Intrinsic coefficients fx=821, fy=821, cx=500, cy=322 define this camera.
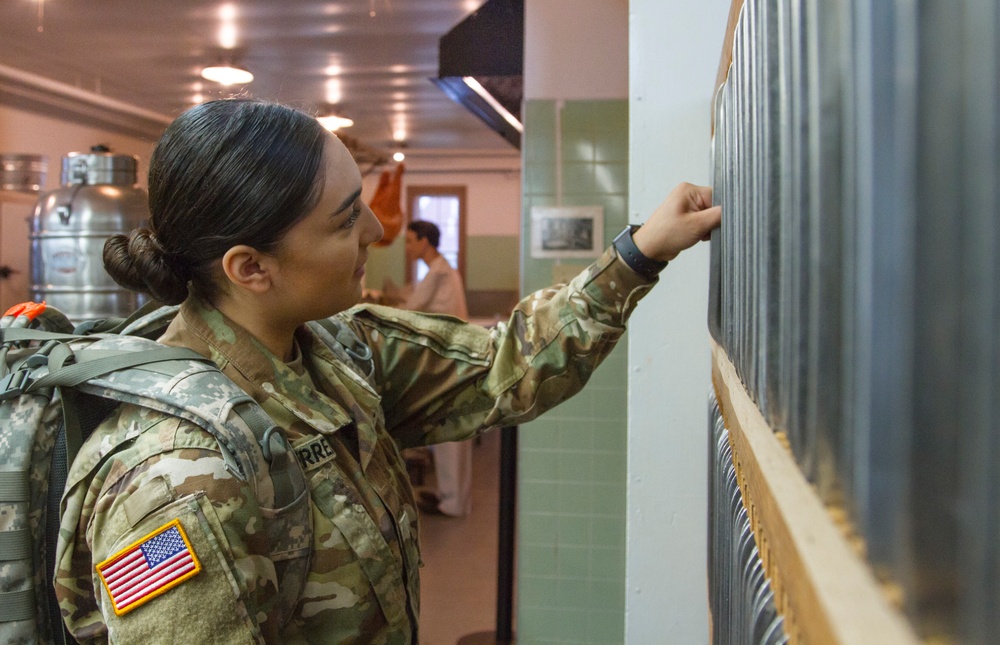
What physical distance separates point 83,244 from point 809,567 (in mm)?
3664

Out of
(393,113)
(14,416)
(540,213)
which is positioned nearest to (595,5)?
(540,213)

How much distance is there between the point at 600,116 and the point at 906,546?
9.75 ft

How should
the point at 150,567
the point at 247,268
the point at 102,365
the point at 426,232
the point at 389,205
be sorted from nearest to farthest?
the point at 150,567
the point at 102,365
the point at 247,268
the point at 426,232
the point at 389,205

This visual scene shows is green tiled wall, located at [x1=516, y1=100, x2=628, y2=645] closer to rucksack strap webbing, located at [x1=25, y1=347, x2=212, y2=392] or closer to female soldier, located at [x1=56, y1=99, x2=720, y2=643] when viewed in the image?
female soldier, located at [x1=56, y1=99, x2=720, y2=643]

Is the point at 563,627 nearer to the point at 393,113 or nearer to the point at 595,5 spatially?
the point at 595,5

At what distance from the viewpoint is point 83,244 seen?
11.4 feet

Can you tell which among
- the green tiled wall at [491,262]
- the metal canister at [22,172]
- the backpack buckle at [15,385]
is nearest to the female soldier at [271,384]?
the backpack buckle at [15,385]

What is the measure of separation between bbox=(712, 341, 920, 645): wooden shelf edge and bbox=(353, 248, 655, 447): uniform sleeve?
0.72m

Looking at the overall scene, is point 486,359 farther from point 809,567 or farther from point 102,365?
point 809,567

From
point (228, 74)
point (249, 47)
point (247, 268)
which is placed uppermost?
point (249, 47)

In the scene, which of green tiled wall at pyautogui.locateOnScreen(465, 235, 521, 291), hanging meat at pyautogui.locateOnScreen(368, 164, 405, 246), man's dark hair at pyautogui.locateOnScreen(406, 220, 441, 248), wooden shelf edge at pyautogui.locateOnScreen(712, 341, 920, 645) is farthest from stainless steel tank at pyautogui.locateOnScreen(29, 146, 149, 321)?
green tiled wall at pyautogui.locateOnScreen(465, 235, 521, 291)

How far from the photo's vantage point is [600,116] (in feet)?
10.3

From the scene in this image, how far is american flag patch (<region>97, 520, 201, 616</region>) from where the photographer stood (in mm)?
888

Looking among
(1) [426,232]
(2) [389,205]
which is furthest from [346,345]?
(2) [389,205]
